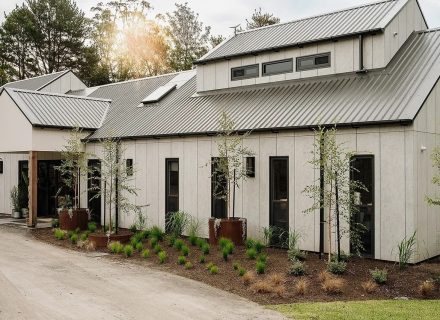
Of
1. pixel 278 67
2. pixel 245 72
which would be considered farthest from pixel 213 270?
pixel 245 72

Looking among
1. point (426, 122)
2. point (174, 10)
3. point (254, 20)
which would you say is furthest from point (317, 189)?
point (174, 10)

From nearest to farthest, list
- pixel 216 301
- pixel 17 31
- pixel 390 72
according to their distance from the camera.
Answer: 1. pixel 216 301
2. pixel 390 72
3. pixel 17 31

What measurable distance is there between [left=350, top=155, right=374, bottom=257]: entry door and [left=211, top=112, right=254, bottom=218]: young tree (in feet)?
10.7

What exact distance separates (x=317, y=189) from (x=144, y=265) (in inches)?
184

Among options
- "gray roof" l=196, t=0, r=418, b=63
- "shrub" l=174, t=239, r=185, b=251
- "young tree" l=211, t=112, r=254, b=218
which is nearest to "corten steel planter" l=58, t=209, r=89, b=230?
"shrub" l=174, t=239, r=185, b=251

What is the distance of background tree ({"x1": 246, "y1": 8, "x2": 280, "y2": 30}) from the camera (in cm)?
4203

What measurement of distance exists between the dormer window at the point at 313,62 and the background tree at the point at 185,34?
3273cm

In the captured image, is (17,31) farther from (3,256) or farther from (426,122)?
(426,122)

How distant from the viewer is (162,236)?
15.0m

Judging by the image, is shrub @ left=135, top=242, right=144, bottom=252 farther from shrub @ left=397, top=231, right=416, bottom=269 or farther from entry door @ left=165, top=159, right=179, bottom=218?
shrub @ left=397, top=231, right=416, bottom=269

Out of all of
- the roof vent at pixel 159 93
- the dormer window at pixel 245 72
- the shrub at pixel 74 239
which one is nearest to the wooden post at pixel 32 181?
the shrub at pixel 74 239

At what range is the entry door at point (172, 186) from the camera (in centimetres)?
1636

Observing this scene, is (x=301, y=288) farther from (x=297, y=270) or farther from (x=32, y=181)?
(x=32, y=181)

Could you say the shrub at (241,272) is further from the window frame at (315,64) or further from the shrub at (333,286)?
the window frame at (315,64)
